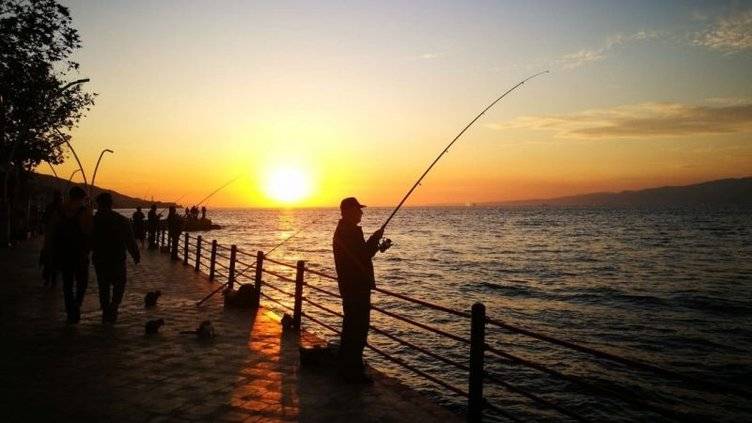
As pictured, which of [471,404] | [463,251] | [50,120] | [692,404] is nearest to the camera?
[471,404]

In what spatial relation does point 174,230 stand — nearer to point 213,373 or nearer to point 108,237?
point 108,237

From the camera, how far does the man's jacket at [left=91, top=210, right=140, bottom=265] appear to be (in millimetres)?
8406

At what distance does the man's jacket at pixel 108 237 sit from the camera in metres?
8.41

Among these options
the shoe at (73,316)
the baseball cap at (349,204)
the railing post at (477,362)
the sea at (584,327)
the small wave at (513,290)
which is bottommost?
the small wave at (513,290)

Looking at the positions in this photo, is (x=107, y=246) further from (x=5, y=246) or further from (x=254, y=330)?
(x=5, y=246)

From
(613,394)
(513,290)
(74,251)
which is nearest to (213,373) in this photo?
(74,251)

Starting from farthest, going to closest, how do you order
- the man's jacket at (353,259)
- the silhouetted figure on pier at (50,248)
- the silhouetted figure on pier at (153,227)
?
1. the silhouetted figure on pier at (153,227)
2. the silhouetted figure on pier at (50,248)
3. the man's jacket at (353,259)

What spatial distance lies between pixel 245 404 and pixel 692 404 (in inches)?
430

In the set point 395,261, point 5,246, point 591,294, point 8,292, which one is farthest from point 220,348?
point 395,261

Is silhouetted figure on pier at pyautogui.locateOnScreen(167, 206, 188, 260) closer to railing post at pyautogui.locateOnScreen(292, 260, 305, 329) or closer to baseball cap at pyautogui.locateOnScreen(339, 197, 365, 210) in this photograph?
railing post at pyautogui.locateOnScreen(292, 260, 305, 329)

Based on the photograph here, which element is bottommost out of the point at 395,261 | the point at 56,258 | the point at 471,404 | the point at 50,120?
the point at 395,261

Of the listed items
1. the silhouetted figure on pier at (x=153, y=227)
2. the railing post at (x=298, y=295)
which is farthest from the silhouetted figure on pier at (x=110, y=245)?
the silhouetted figure on pier at (x=153, y=227)

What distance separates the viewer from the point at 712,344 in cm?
1633

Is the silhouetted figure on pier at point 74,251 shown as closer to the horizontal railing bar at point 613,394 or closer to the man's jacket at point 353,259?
the man's jacket at point 353,259
